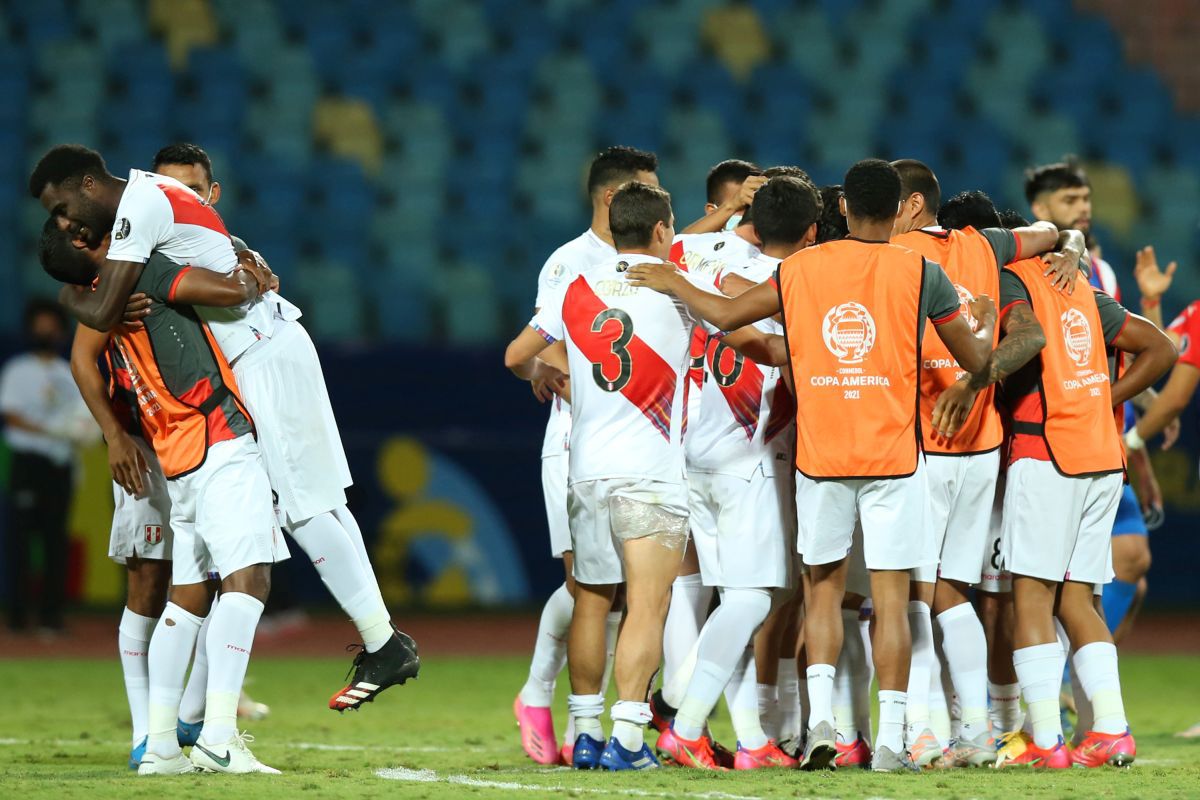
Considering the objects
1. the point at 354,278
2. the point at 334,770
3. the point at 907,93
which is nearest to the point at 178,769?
the point at 334,770

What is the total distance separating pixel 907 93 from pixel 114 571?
8.90 metres

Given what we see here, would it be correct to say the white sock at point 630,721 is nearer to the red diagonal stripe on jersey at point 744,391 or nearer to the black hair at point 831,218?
the red diagonal stripe on jersey at point 744,391

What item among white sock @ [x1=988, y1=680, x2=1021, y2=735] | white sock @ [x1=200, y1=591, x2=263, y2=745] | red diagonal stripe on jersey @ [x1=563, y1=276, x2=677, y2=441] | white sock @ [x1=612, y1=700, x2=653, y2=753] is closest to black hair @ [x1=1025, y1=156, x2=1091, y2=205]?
white sock @ [x1=988, y1=680, x2=1021, y2=735]

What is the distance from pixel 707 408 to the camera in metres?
6.26

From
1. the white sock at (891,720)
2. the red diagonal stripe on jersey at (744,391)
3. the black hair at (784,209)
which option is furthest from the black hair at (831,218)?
the white sock at (891,720)

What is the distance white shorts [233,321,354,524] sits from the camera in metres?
5.93

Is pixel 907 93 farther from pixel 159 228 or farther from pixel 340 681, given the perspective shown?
pixel 159 228

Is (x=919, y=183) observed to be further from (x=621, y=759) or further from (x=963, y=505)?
(x=621, y=759)

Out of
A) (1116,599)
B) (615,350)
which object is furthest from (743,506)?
(1116,599)

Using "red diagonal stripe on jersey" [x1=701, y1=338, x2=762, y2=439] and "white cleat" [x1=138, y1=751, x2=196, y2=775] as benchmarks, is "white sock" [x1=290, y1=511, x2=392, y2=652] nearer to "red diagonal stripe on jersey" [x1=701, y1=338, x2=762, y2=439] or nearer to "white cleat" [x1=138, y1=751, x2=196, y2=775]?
"white cleat" [x1=138, y1=751, x2=196, y2=775]

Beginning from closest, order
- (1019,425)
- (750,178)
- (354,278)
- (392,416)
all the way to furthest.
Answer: (1019,425)
(750,178)
(392,416)
(354,278)

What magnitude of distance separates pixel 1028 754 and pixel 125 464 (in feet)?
11.9

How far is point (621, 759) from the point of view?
5793mm

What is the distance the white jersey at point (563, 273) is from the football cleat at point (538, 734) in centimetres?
108
